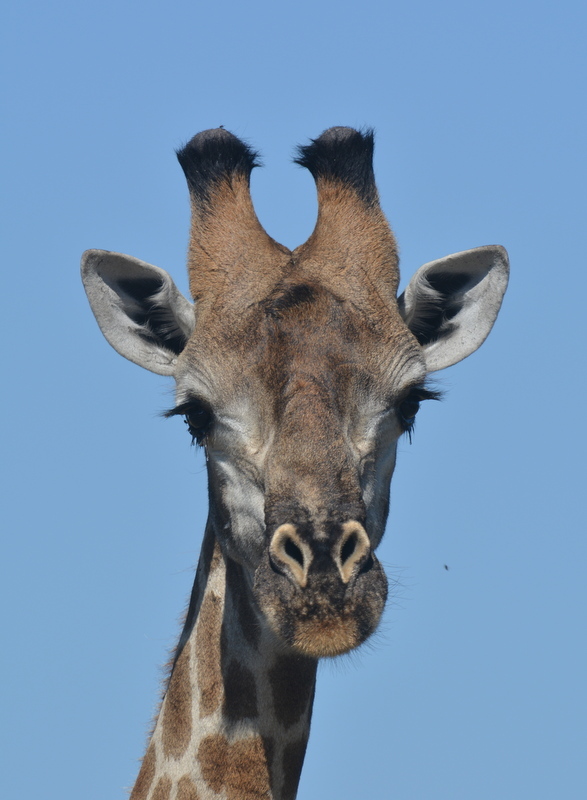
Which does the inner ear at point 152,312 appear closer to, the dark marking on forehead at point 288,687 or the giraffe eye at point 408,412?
the giraffe eye at point 408,412

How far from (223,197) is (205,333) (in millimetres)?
1437

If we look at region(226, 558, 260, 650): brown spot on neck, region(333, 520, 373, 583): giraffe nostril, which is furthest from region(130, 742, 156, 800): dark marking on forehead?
region(333, 520, 373, 583): giraffe nostril

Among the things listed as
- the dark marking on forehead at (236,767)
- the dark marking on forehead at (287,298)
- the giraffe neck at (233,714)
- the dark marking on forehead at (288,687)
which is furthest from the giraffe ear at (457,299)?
the dark marking on forehead at (236,767)

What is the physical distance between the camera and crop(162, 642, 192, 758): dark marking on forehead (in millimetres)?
7879

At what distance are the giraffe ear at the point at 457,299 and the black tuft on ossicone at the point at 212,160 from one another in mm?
1638

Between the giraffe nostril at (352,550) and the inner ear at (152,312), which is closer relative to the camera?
the giraffe nostril at (352,550)

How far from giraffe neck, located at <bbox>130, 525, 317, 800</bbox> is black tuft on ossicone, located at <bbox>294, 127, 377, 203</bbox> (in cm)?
303

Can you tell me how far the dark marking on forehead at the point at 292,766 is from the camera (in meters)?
7.74

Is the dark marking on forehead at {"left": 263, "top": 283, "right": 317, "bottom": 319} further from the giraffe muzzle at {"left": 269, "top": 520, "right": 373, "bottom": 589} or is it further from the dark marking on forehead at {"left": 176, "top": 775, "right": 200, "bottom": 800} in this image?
the dark marking on forehead at {"left": 176, "top": 775, "right": 200, "bottom": 800}

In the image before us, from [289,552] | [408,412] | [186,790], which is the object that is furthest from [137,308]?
[186,790]

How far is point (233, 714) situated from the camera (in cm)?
Result: 777

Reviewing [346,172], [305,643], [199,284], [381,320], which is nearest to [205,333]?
[199,284]

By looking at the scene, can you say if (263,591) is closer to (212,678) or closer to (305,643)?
(305,643)

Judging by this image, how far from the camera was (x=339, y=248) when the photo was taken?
8.77 metres
